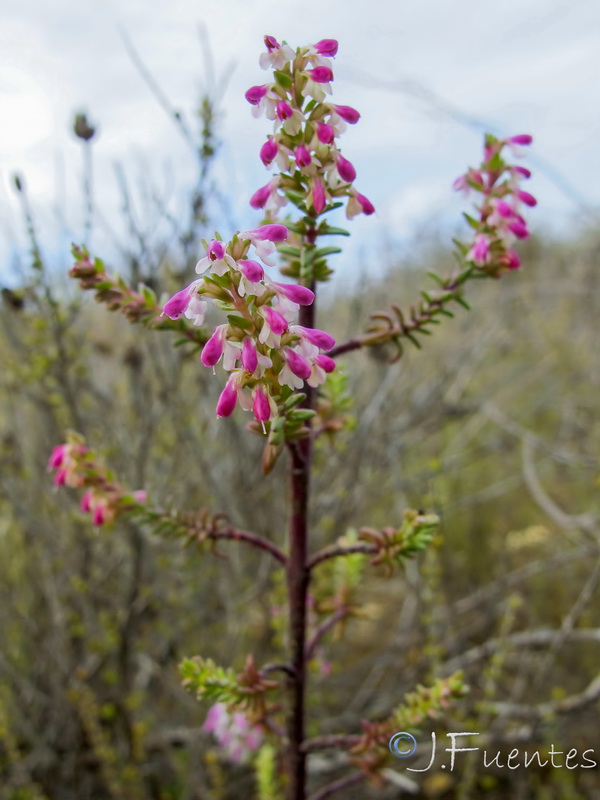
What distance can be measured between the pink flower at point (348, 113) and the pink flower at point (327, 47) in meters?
0.07

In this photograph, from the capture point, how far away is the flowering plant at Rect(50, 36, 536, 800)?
764mm

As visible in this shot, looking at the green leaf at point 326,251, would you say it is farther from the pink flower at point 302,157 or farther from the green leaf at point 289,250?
the pink flower at point 302,157

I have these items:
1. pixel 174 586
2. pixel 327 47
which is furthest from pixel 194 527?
pixel 174 586

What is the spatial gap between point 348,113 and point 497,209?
0.32 metres

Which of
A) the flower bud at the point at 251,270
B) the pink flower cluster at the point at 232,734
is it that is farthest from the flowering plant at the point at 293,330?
the pink flower cluster at the point at 232,734

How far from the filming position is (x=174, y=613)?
2.65 m

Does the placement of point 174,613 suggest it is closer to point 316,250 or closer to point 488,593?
point 488,593

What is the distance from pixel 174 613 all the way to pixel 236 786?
2.28 feet

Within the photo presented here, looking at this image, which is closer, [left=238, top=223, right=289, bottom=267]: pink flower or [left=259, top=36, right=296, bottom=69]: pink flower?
[left=238, top=223, right=289, bottom=267]: pink flower

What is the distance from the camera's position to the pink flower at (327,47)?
88 centimetres

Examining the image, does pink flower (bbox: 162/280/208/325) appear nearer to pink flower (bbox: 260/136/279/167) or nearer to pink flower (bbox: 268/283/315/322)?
pink flower (bbox: 268/283/315/322)

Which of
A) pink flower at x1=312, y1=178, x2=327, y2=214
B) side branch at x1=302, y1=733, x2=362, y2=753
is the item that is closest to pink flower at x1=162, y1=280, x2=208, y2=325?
pink flower at x1=312, y1=178, x2=327, y2=214

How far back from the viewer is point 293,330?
78cm

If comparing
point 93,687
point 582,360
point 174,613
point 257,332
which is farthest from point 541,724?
point 582,360
